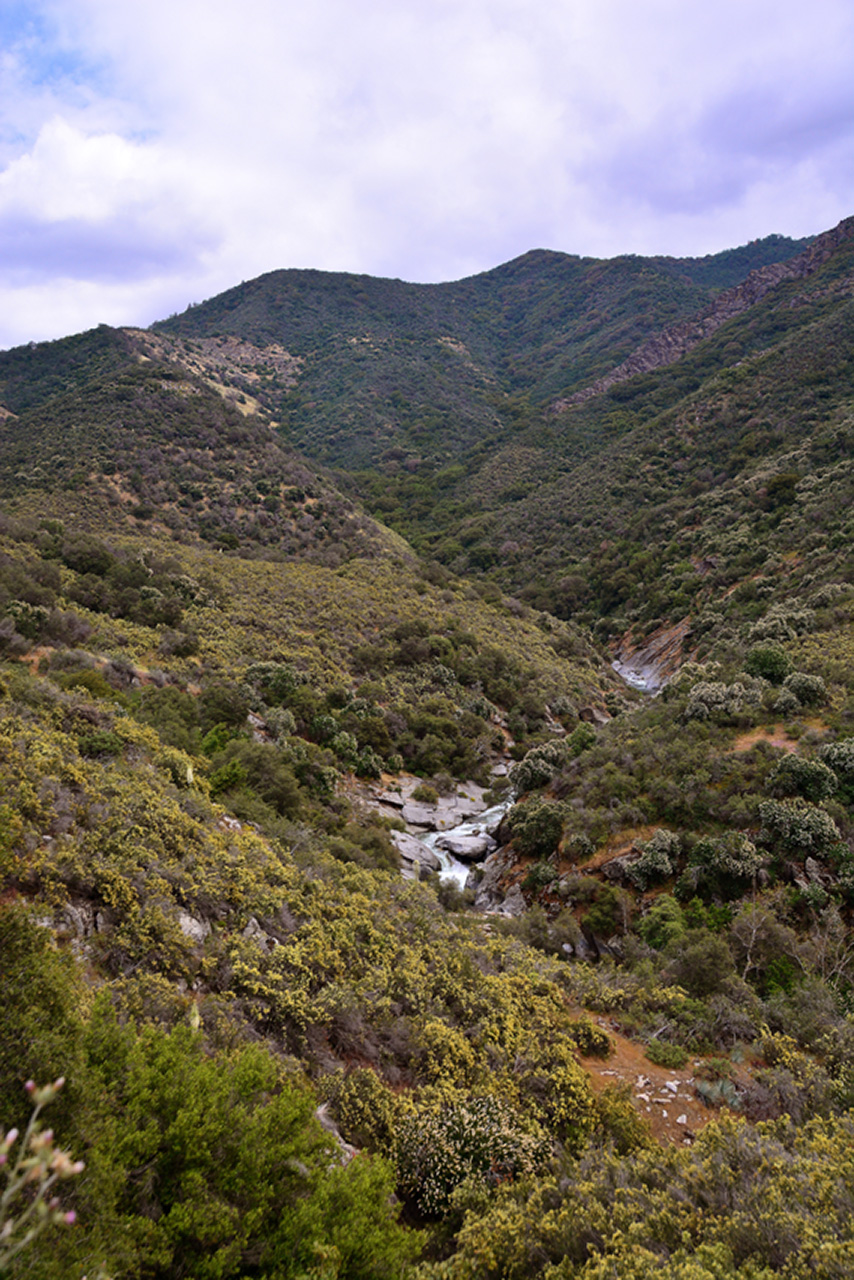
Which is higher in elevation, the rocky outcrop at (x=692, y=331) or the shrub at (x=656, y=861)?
the rocky outcrop at (x=692, y=331)

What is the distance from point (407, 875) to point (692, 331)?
94.4m

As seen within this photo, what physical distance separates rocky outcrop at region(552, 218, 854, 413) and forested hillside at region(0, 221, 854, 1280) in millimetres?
39641

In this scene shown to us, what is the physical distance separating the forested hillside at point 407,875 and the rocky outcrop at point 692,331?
39641mm

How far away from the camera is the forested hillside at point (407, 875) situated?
13.9 ft

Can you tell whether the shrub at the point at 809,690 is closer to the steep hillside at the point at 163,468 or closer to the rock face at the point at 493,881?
the rock face at the point at 493,881

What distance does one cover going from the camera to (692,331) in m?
86.9

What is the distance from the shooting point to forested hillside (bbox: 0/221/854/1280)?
4.25 meters

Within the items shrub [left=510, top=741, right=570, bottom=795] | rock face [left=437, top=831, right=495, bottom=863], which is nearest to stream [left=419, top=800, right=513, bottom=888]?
rock face [left=437, top=831, right=495, bottom=863]

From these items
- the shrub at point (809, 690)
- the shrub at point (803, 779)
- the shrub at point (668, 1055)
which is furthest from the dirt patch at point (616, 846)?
the shrub at point (668, 1055)

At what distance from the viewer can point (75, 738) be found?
999 cm

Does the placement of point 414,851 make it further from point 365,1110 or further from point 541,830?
point 365,1110

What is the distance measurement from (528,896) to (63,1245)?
14.3m

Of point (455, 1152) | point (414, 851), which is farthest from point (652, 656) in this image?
point (455, 1152)

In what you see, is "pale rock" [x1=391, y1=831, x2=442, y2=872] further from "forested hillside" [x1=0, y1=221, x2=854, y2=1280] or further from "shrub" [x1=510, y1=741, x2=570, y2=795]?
"shrub" [x1=510, y1=741, x2=570, y2=795]
